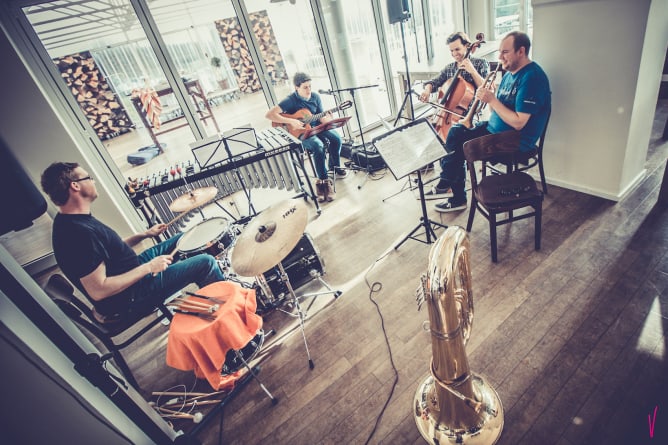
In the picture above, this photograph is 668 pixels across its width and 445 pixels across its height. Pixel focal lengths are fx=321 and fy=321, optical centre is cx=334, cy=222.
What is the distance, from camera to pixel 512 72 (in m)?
2.84

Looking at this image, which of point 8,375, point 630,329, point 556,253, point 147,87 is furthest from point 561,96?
point 147,87

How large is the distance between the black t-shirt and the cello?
3.23m

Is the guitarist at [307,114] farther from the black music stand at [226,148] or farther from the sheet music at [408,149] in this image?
the sheet music at [408,149]

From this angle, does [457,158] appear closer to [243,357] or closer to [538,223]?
[538,223]

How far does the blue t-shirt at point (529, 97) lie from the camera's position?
2.60 m

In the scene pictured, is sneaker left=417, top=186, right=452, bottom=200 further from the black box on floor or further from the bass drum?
the bass drum

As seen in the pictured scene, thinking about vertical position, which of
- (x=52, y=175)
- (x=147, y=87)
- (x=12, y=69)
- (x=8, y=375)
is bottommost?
(x=8, y=375)

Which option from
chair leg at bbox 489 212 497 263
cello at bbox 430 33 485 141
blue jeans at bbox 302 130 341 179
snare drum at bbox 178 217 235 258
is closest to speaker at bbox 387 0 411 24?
cello at bbox 430 33 485 141

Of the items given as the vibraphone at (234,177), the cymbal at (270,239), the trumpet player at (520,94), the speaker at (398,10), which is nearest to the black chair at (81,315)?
the cymbal at (270,239)

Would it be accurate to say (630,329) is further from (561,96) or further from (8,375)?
(8,375)

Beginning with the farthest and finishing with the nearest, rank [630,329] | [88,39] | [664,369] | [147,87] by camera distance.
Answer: [147,87], [88,39], [630,329], [664,369]

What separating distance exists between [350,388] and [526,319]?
4.17ft

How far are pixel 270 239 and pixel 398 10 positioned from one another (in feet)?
12.0

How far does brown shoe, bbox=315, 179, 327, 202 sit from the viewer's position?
4.28 m
